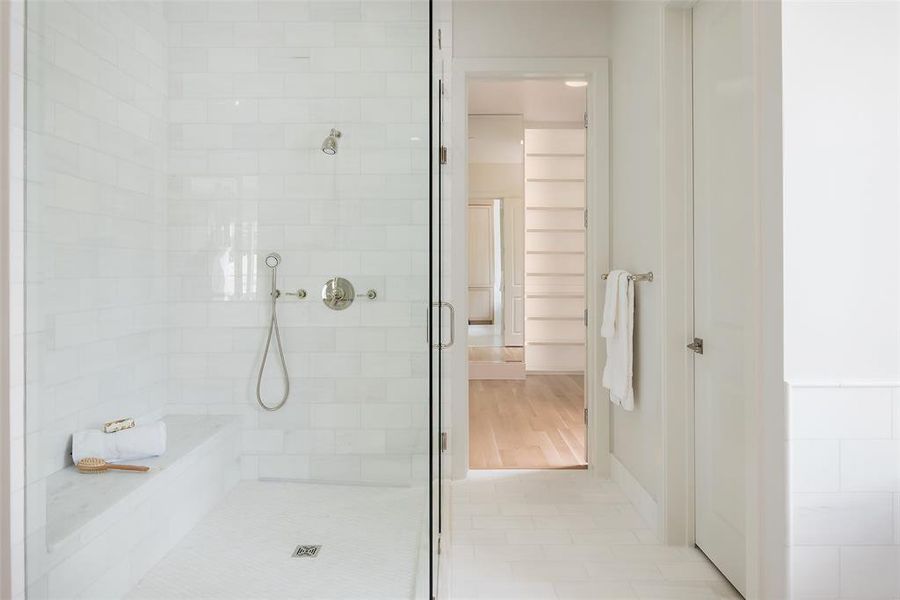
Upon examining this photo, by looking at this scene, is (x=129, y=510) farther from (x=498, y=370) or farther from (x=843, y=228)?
(x=498, y=370)

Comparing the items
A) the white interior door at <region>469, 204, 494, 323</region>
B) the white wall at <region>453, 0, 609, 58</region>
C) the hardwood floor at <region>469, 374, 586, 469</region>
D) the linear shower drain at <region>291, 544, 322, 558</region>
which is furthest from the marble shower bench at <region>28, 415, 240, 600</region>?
the white interior door at <region>469, 204, 494, 323</region>

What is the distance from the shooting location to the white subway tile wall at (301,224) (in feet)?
4.96

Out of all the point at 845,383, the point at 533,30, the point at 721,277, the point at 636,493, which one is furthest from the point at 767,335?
the point at 533,30

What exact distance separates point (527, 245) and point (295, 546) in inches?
194

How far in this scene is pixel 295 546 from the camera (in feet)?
4.86

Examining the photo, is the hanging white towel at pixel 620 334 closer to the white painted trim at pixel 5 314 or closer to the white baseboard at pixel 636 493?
the white baseboard at pixel 636 493

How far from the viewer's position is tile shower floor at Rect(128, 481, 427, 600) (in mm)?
1419

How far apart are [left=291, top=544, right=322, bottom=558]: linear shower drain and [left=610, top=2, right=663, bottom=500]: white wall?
1440 millimetres

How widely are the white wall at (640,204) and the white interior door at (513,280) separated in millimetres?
3342

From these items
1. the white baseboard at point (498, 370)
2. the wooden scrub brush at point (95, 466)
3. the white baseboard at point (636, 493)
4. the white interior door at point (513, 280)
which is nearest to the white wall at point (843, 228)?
the white baseboard at point (636, 493)

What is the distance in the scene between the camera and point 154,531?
4.85 feet

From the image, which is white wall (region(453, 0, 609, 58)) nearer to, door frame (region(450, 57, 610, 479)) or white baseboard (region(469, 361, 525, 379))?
door frame (region(450, 57, 610, 479))

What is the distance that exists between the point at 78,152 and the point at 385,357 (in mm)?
929

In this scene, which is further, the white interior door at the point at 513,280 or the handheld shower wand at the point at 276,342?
the white interior door at the point at 513,280
